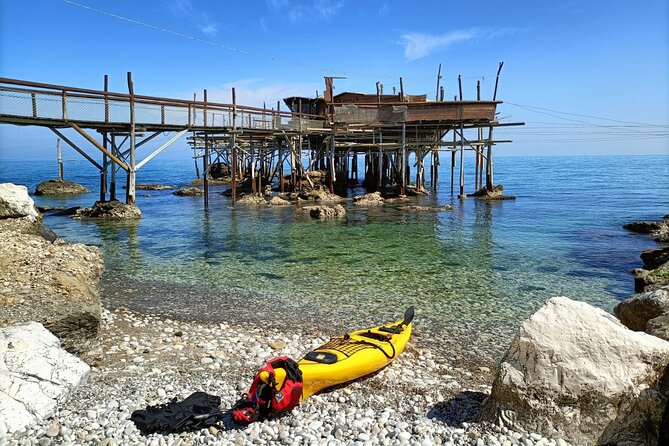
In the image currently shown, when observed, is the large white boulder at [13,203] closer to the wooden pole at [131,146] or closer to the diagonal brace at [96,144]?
the diagonal brace at [96,144]

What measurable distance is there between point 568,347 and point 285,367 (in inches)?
133

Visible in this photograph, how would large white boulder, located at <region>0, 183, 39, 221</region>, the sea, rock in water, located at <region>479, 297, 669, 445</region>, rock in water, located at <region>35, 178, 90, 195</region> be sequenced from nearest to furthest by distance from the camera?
rock in water, located at <region>479, 297, 669, 445</region> < the sea < large white boulder, located at <region>0, 183, 39, 221</region> < rock in water, located at <region>35, 178, 90, 195</region>

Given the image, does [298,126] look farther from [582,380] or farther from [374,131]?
[582,380]

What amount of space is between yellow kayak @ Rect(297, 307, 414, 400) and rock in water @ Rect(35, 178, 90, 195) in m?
42.9

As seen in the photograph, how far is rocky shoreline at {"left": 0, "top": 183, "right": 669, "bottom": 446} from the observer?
4.97 m

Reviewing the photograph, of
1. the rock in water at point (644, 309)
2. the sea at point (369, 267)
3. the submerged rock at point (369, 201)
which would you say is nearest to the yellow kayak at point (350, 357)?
the sea at point (369, 267)

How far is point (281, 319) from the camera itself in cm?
996

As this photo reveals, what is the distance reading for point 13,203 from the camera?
42.0 feet

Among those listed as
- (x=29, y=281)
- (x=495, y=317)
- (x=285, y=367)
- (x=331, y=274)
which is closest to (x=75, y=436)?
(x=285, y=367)

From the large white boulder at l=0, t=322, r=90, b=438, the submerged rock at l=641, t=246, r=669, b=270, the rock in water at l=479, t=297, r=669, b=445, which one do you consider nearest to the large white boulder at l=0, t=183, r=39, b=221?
the large white boulder at l=0, t=322, r=90, b=438

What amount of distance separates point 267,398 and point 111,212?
21.9 metres

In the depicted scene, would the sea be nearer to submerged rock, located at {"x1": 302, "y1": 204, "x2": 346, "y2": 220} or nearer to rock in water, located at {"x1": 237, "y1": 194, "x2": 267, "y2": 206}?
submerged rock, located at {"x1": 302, "y1": 204, "x2": 346, "y2": 220}

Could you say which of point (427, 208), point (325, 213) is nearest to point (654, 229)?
point (427, 208)

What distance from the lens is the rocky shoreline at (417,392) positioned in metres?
4.97
